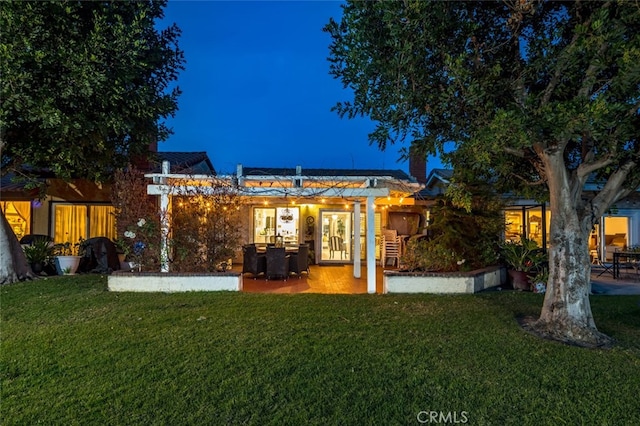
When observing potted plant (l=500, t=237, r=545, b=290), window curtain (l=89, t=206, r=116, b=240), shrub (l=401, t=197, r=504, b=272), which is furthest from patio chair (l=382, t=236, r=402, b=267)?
window curtain (l=89, t=206, r=116, b=240)

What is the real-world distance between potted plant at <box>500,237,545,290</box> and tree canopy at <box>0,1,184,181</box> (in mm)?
9314

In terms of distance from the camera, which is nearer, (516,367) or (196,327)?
(516,367)

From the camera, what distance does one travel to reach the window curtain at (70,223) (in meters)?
12.5

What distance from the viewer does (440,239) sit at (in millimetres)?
8414

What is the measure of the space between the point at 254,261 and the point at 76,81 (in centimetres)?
589

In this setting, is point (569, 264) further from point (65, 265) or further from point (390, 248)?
point (65, 265)

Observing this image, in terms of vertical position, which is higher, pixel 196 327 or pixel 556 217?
pixel 556 217

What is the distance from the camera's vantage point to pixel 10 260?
8.84m

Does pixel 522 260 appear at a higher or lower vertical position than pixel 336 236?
lower

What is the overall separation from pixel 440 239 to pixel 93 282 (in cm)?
856

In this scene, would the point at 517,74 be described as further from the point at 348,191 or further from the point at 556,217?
the point at 348,191

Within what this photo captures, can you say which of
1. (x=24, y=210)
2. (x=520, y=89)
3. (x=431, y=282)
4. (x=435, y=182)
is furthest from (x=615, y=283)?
(x=24, y=210)

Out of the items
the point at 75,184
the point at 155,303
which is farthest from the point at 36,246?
the point at 155,303

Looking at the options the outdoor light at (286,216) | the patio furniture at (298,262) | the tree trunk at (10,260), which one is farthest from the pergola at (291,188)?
the outdoor light at (286,216)
